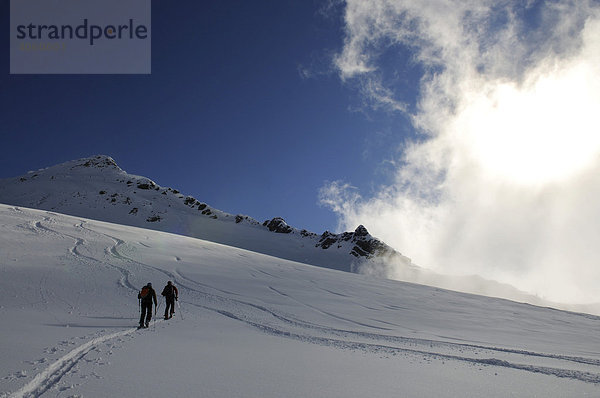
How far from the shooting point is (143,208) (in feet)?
254

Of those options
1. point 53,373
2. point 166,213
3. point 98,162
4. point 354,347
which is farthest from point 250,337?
point 98,162

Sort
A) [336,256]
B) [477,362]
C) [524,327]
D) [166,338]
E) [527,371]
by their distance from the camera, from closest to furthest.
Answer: [527,371] → [477,362] → [166,338] → [524,327] → [336,256]

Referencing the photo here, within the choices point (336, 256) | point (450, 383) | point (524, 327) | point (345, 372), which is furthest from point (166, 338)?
point (336, 256)

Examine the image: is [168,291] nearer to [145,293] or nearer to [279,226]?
[145,293]

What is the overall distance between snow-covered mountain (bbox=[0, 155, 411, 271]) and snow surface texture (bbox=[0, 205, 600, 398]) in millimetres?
46295

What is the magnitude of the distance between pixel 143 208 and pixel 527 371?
82.4 metres

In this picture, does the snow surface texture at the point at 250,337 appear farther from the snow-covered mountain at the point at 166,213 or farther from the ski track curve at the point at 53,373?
the snow-covered mountain at the point at 166,213

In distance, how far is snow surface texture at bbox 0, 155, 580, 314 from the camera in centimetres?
6700

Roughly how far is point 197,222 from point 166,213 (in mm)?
8503

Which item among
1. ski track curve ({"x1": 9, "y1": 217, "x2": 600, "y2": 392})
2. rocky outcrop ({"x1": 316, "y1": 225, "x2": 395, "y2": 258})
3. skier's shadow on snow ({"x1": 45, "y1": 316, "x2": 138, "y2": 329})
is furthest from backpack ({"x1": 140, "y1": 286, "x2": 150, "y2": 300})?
rocky outcrop ({"x1": 316, "y1": 225, "x2": 395, "y2": 258})

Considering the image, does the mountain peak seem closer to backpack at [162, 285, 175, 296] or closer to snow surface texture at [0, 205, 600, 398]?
snow surface texture at [0, 205, 600, 398]

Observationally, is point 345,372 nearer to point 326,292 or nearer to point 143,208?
point 326,292

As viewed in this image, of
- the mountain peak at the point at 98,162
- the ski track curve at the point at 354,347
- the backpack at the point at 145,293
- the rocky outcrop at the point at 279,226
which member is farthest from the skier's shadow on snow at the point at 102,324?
the mountain peak at the point at 98,162

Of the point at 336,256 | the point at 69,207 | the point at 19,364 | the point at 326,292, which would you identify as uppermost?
the point at 69,207
